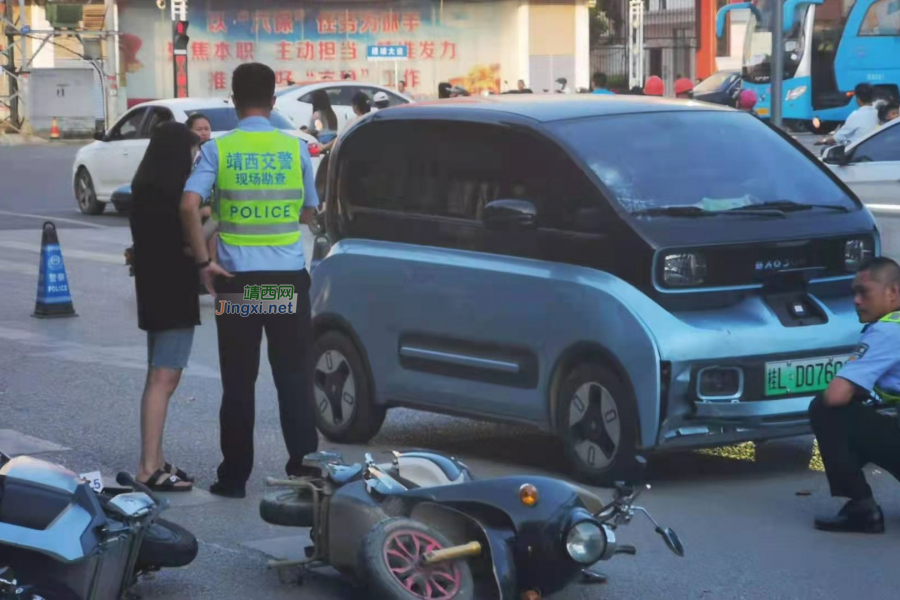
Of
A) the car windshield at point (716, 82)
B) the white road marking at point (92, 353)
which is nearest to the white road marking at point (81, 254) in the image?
the white road marking at point (92, 353)

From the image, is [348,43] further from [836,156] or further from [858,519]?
[858,519]

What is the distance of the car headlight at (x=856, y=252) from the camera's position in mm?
7504

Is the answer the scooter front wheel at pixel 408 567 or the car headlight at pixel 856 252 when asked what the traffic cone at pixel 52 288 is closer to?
the car headlight at pixel 856 252

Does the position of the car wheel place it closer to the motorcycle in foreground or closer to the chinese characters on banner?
the motorcycle in foreground

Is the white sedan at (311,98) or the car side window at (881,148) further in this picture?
the white sedan at (311,98)

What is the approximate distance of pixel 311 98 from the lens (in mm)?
27859

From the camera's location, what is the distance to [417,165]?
26.2 ft

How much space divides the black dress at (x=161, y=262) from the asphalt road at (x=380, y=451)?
812mm

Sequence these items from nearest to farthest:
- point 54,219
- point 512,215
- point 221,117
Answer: point 512,215 < point 221,117 < point 54,219

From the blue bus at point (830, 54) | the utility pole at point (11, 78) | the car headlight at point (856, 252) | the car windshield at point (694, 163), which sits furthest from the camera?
the utility pole at point (11, 78)

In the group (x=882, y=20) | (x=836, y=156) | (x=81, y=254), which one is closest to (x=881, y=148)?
(x=836, y=156)

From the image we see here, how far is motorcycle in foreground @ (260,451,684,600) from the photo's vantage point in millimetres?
5000

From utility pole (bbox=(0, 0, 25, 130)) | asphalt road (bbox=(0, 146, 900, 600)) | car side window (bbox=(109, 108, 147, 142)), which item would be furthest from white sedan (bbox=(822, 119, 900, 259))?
utility pole (bbox=(0, 0, 25, 130))

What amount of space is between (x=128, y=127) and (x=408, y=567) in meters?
18.6
